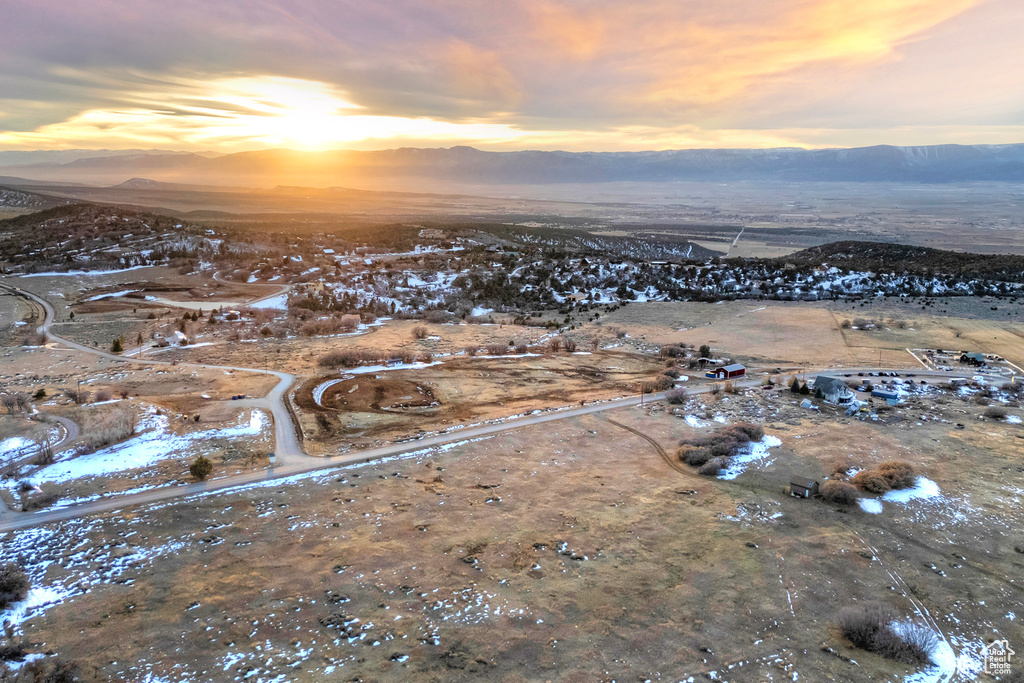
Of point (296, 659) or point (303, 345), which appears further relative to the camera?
point (303, 345)

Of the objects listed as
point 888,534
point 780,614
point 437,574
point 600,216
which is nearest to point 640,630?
point 780,614

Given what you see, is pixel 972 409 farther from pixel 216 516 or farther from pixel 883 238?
pixel 883 238

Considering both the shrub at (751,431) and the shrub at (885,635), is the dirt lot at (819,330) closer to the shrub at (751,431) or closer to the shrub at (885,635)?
the shrub at (751,431)

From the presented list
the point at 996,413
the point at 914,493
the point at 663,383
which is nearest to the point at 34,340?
the point at 663,383

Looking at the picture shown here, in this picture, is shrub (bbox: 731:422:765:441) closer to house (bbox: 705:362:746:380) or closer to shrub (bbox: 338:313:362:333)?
house (bbox: 705:362:746:380)

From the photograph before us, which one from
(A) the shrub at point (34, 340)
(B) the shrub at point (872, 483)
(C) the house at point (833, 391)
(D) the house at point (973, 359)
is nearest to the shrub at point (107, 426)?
(A) the shrub at point (34, 340)

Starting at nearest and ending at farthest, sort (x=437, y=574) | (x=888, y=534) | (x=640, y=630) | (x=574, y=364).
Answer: (x=640, y=630) < (x=437, y=574) < (x=888, y=534) < (x=574, y=364)
